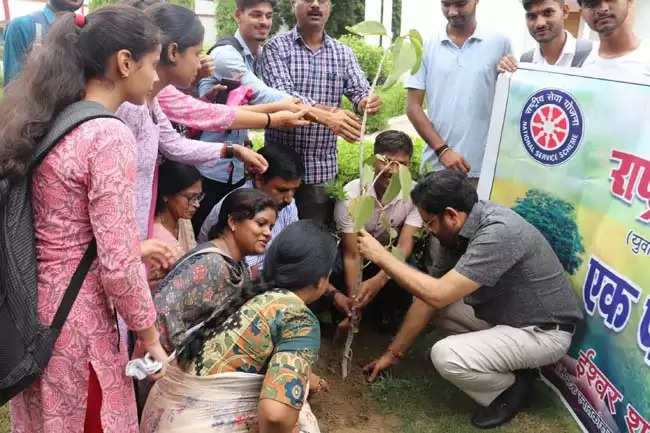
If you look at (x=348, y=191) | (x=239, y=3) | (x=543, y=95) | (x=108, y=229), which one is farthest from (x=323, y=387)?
(x=239, y=3)

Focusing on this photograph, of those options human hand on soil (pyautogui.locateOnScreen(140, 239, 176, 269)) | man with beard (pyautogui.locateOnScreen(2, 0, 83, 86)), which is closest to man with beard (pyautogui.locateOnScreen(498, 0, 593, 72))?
human hand on soil (pyautogui.locateOnScreen(140, 239, 176, 269))

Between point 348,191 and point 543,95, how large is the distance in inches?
48.8

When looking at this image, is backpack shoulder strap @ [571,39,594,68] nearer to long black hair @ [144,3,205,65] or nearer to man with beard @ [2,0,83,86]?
long black hair @ [144,3,205,65]

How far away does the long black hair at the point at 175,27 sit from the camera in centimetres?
235

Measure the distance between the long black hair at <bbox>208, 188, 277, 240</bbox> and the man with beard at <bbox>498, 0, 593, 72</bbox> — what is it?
1543 mm

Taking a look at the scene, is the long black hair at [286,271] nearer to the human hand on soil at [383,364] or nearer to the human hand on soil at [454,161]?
the human hand on soil at [383,364]

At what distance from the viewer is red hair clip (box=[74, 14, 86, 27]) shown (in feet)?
5.43

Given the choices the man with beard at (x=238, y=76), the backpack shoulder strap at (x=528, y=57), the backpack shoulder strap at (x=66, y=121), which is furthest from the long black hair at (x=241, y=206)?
the backpack shoulder strap at (x=528, y=57)

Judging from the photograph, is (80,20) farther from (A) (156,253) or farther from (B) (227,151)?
(B) (227,151)

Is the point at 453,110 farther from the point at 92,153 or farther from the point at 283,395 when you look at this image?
the point at 92,153

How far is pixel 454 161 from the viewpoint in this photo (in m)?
3.47

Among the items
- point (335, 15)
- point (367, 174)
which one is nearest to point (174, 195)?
point (367, 174)

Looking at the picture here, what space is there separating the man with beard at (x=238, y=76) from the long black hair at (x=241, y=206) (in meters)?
0.73

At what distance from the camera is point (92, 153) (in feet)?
5.06
